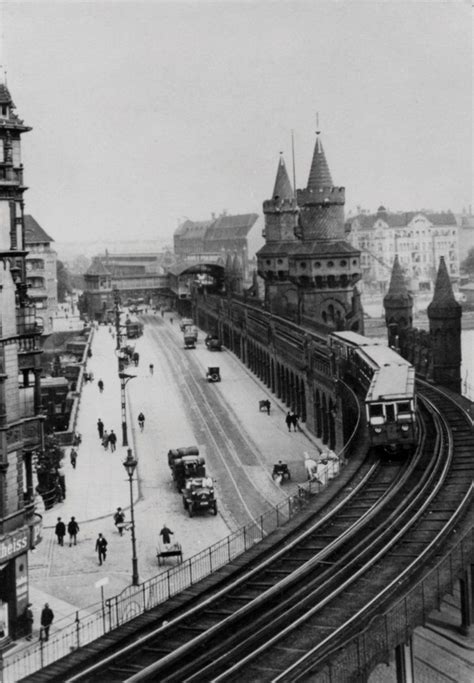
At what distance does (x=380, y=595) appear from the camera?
2370 cm

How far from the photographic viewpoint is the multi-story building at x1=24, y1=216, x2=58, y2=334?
4626 inches

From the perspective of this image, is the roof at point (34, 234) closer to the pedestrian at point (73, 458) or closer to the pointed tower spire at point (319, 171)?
the pointed tower spire at point (319, 171)

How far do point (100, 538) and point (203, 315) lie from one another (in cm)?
9271

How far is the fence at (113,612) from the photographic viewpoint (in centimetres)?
2658

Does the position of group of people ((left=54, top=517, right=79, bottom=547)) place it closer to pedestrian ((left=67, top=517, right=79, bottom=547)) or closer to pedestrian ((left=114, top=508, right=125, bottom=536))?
pedestrian ((left=67, top=517, right=79, bottom=547))

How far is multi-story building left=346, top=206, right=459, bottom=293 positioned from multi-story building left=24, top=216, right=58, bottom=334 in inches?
2397

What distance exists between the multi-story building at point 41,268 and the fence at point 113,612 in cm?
7919

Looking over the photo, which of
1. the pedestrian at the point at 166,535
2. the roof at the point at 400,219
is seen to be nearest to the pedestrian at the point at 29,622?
the pedestrian at the point at 166,535

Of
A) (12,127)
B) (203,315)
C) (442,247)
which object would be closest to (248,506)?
(12,127)

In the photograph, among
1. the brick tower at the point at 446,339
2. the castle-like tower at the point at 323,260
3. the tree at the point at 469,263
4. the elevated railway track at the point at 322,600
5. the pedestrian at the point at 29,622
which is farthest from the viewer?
the tree at the point at 469,263

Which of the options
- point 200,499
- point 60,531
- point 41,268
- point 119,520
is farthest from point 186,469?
point 41,268

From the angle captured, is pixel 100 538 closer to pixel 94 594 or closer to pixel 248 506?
pixel 94 594

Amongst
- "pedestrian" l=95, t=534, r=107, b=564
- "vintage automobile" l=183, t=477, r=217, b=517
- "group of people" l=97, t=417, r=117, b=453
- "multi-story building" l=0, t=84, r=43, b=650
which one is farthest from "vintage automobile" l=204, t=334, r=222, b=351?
→ "multi-story building" l=0, t=84, r=43, b=650

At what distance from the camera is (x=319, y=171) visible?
3214 inches
